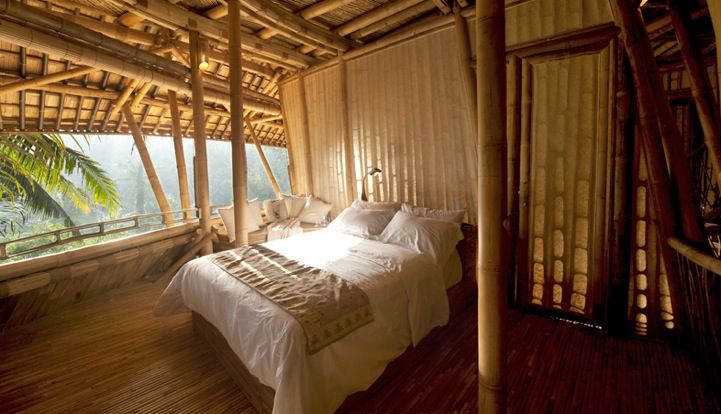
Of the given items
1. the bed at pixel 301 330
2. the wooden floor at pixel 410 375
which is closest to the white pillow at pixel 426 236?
the bed at pixel 301 330

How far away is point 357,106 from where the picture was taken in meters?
4.15

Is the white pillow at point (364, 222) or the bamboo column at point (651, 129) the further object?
the white pillow at point (364, 222)

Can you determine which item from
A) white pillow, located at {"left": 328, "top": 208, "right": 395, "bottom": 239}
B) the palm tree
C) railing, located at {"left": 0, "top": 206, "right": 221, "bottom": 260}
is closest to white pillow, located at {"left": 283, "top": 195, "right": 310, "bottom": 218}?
railing, located at {"left": 0, "top": 206, "right": 221, "bottom": 260}

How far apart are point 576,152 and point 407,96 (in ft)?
5.99

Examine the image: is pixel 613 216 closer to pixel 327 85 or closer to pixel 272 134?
pixel 327 85

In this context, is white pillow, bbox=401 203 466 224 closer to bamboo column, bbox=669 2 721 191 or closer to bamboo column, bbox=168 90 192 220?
bamboo column, bbox=669 2 721 191

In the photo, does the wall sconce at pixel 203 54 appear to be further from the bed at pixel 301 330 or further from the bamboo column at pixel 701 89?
the bamboo column at pixel 701 89

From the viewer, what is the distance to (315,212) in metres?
4.69

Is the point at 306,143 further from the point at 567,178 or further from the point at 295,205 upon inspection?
the point at 567,178

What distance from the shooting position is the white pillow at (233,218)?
437 cm

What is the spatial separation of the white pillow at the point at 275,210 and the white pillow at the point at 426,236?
2356mm

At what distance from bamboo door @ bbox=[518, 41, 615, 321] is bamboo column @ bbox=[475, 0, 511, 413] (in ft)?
5.59

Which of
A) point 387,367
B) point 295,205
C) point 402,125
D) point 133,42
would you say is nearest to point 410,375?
point 387,367

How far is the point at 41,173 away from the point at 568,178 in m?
6.45
